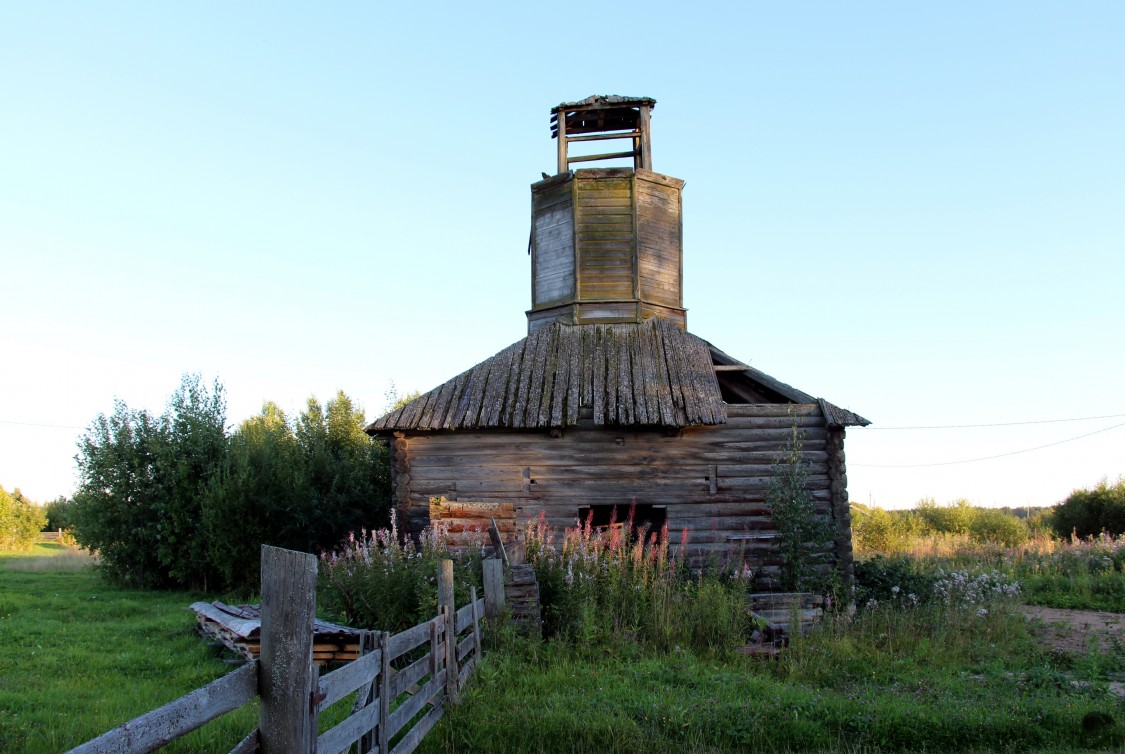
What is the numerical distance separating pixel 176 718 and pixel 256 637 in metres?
7.37

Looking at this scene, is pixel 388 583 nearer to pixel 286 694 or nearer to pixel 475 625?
pixel 475 625

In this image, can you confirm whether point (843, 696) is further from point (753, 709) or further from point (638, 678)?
point (638, 678)

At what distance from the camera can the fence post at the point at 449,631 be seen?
6.81 metres

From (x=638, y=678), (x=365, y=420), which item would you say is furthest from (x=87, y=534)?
(x=638, y=678)

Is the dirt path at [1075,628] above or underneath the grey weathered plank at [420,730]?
underneath

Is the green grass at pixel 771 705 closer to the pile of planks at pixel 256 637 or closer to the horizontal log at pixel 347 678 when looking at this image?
the horizontal log at pixel 347 678

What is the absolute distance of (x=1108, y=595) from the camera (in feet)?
50.7

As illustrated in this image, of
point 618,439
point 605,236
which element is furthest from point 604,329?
point 618,439

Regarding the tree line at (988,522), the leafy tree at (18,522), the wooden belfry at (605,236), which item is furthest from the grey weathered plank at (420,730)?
the leafy tree at (18,522)

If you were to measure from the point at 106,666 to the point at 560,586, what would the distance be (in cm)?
544

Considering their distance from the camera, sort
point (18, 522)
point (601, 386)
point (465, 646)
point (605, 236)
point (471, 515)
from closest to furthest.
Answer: point (465, 646)
point (471, 515)
point (601, 386)
point (605, 236)
point (18, 522)

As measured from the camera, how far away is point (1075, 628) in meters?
12.2

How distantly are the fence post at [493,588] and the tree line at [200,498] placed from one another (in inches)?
419

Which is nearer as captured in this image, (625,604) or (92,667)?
(92,667)
